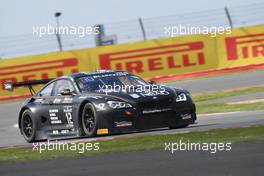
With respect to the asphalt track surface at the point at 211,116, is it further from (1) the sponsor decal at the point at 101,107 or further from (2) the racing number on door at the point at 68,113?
(1) the sponsor decal at the point at 101,107

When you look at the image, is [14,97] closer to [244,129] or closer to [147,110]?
[147,110]

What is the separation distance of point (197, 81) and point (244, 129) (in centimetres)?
1478

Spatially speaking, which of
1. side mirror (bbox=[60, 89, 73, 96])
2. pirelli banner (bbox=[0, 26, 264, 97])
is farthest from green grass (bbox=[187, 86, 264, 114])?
pirelli banner (bbox=[0, 26, 264, 97])

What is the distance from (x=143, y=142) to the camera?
11766 mm

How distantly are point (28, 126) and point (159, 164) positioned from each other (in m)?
6.88

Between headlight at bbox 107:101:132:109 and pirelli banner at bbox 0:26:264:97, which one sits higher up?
pirelli banner at bbox 0:26:264:97

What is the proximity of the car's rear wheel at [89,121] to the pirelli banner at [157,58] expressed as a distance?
14023mm

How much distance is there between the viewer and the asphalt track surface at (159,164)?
326 inches

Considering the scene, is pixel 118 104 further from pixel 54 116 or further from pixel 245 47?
pixel 245 47

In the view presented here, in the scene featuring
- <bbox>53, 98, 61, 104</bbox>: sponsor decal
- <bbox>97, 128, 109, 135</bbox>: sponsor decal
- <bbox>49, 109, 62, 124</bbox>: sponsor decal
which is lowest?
<bbox>97, 128, 109, 135</bbox>: sponsor decal

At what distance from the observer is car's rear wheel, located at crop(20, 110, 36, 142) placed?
50.4 feet

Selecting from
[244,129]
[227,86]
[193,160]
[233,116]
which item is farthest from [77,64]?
[193,160]

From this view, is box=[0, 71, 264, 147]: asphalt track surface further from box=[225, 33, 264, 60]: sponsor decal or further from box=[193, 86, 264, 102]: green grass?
box=[193, 86, 264, 102]: green grass

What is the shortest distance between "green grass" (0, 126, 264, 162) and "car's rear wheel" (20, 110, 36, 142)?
254cm
